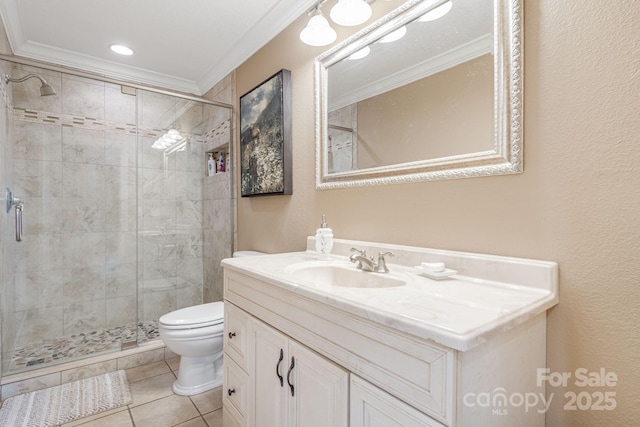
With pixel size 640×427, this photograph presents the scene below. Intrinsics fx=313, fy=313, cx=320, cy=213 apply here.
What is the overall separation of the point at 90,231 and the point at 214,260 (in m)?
1.07

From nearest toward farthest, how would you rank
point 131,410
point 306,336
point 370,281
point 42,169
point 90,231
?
point 306,336 → point 370,281 → point 131,410 → point 42,169 → point 90,231

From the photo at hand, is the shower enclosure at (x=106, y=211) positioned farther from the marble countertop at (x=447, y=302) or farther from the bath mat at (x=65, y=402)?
the marble countertop at (x=447, y=302)

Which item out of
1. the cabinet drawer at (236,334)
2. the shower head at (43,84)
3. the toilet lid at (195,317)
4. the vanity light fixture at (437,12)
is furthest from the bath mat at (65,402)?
the vanity light fixture at (437,12)

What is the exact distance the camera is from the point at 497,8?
996 mm

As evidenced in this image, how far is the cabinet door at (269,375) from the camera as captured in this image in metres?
1.05

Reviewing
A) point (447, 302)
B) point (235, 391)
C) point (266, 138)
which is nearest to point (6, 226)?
point (266, 138)

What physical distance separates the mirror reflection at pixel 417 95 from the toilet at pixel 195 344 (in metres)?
1.07

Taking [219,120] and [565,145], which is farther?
[219,120]

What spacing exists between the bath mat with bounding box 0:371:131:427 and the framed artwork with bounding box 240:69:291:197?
148cm

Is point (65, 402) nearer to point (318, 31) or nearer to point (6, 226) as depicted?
point (6, 226)

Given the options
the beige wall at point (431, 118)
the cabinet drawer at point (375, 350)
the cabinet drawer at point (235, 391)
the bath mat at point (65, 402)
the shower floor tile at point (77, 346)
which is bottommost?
the bath mat at point (65, 402)

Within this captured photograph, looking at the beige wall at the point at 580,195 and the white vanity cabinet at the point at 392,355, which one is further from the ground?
the beige wall at the point at 580,195

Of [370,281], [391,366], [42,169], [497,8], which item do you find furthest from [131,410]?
[497,8]

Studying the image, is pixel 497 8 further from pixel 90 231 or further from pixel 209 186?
pixel 90 231
